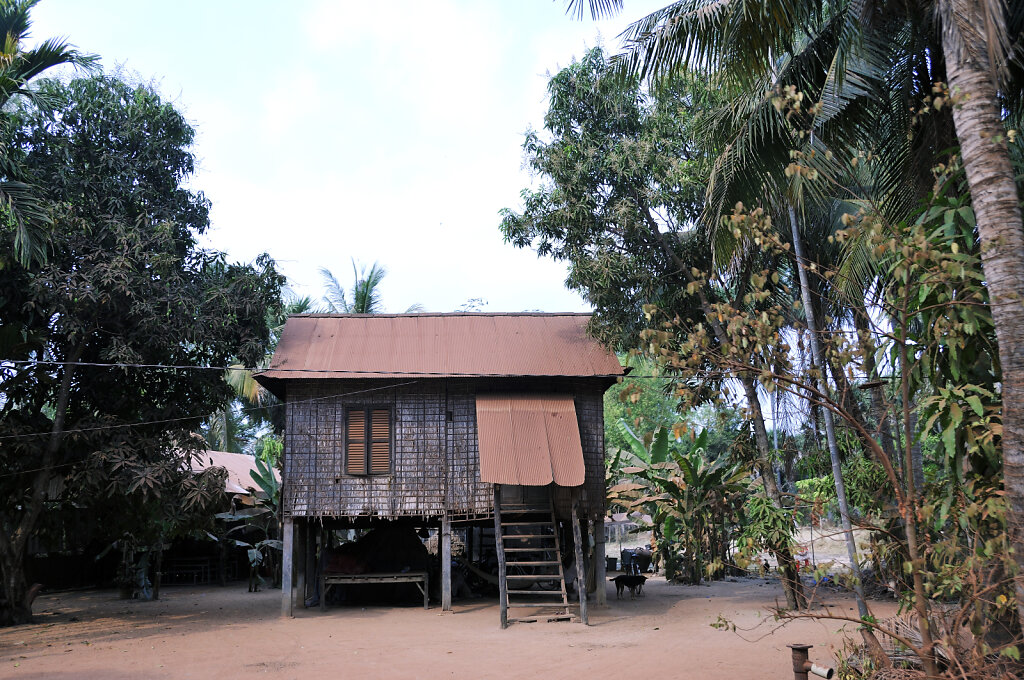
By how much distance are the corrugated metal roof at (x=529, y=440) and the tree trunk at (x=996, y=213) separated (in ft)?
27.1

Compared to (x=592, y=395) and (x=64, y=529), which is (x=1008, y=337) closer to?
(x=592, y=395)

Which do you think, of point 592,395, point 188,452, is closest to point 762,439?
point 592,395

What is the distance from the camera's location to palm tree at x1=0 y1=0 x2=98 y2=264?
11.6 m

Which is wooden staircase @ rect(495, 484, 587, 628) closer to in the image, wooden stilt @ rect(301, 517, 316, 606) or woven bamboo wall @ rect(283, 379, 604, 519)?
woven bamboo wall @ rect(283, 379, 604, 519)

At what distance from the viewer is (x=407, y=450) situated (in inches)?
590

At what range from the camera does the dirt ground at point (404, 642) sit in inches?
→ 365

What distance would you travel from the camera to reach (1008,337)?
5574 millimetres

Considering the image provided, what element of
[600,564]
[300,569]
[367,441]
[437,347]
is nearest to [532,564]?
[600,564]

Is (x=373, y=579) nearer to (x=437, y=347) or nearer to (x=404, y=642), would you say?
(x=404, y=642)

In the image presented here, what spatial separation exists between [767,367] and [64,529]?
15498 millimetres

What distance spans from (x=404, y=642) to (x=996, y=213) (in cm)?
928

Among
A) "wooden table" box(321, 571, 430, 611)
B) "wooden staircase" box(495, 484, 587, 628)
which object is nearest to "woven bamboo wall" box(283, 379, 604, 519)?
"wooden staircase" box(495, 484, 587, 628)

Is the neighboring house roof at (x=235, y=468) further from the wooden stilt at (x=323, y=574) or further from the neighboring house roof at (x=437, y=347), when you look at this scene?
the neighboring house roof at (x=437, y=347)

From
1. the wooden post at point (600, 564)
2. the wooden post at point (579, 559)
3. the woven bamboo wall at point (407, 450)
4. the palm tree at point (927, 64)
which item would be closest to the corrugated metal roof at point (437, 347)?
the woven bamboo wall at point (407, 450)
